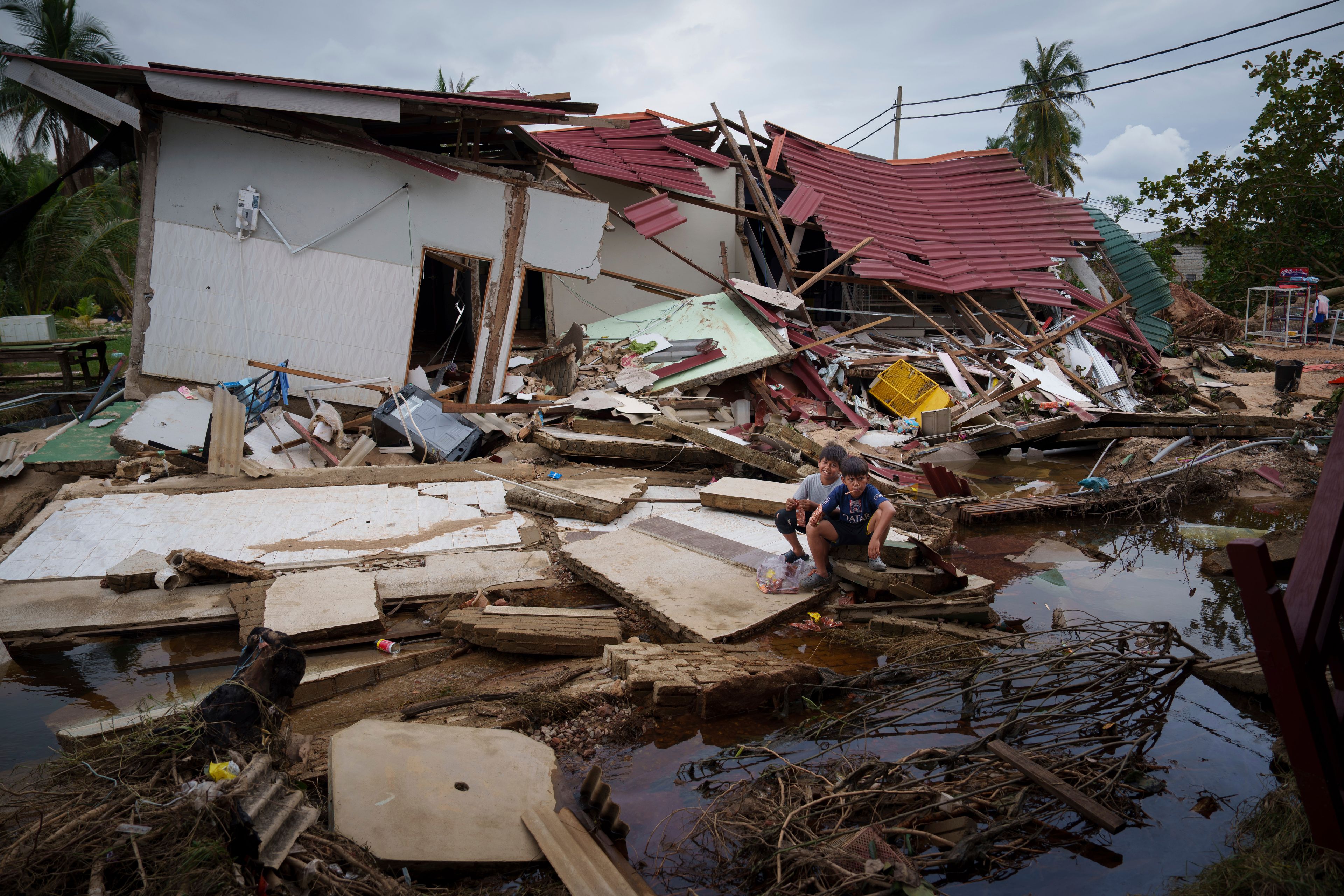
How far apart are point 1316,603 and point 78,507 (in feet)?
30.4

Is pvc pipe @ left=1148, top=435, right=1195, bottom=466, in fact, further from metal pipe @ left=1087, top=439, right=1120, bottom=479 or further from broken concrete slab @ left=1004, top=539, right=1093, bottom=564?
broken concrete slab @ left=1004, top=539, right=1093, bottom=564

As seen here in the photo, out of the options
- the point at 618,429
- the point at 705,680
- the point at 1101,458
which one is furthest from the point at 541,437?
the point at 1101,458

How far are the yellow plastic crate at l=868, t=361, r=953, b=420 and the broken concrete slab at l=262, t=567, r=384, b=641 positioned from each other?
33.9 ft

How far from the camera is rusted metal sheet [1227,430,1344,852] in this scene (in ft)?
9.25

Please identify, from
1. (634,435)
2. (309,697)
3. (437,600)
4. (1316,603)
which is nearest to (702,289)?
(634,435)

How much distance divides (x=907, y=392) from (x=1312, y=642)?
444 inches

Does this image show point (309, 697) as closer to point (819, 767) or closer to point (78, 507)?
point (819, 767)

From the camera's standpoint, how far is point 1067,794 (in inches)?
141

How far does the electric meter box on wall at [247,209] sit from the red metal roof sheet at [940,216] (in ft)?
36.1

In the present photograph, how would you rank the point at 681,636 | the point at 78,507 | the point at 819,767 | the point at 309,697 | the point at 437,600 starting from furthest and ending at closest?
the point at 78,507, the point at 437,600, the point at 681,636, the point at 309,697, the point at 819,767

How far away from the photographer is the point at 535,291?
16484 millimetres

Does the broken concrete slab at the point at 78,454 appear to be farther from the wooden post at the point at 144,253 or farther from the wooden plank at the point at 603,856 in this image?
the wooden plank at the point at 603,856

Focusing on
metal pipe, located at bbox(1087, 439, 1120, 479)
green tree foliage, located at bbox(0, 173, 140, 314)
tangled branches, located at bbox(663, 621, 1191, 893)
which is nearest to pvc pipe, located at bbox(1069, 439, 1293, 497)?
metal pipe, located at bbox(1087, 439, 1120, 479)

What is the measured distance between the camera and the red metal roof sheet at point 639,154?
49.4 feet
